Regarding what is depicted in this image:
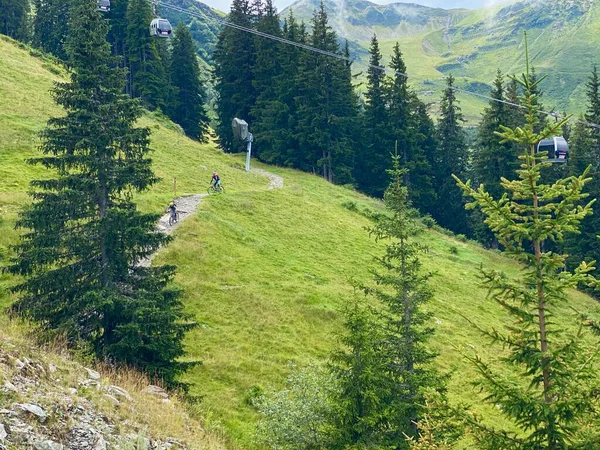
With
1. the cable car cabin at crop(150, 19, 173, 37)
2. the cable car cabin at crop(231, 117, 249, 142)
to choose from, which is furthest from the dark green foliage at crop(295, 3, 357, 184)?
the cable car cabin at crop(150, 19, 173, 37)

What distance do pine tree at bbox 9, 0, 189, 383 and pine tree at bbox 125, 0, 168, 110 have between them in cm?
5400

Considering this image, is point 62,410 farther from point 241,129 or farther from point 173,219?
point 241,129

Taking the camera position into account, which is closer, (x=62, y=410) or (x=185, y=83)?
(x=62, y=410)

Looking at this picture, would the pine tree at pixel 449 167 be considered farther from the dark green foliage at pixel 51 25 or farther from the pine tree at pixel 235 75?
the dark green foliage at pixel 51 25

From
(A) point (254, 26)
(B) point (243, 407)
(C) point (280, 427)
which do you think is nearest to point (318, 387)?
(C) point (280, 427)

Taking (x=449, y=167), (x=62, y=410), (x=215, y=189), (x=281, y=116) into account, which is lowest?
(x=62, y=410)

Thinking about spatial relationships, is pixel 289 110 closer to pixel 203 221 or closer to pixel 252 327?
pixel 203 221

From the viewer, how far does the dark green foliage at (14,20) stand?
264 feet

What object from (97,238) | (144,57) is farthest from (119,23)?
(97,238)

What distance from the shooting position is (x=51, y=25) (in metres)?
79.6

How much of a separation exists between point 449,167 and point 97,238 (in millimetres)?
60846

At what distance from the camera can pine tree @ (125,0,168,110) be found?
68688 mm

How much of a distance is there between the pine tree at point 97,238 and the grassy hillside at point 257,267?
104 inches

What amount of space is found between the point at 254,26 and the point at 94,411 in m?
67.2
